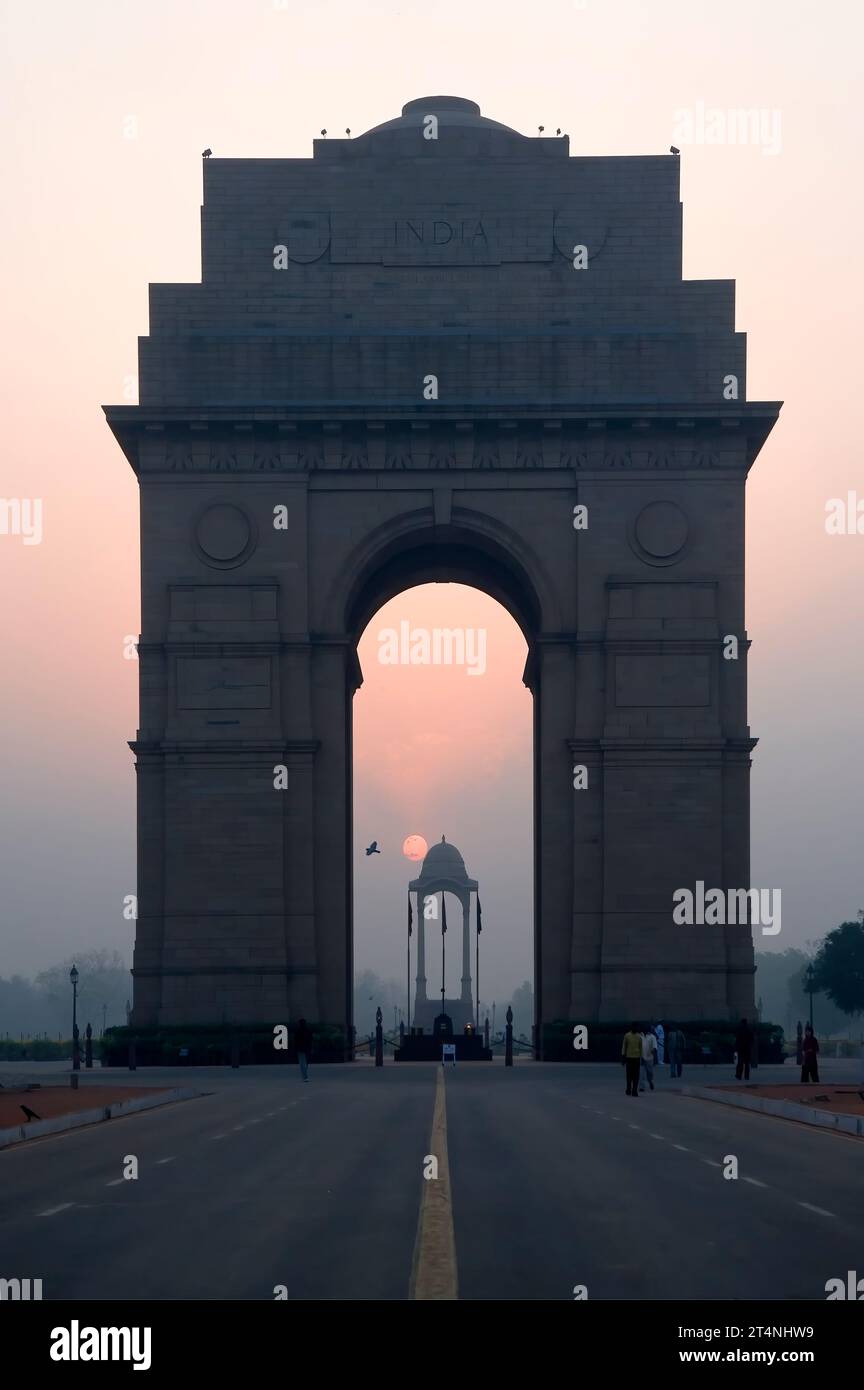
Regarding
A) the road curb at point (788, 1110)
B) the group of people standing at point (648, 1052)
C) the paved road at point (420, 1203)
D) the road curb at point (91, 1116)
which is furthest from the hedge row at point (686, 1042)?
the paved road at point (420, 1203)

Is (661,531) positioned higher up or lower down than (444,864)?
higher up

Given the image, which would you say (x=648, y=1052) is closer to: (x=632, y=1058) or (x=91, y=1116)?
(x=632, y=1058)

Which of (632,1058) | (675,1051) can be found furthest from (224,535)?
(632,1058)

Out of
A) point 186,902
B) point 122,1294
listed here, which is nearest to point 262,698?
point 186,902

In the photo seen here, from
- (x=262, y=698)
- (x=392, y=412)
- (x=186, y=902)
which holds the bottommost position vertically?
(x=186, y=902)

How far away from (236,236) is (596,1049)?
28367 millimetres

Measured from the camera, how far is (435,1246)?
16656 mm

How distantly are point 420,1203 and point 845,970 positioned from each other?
116124 mm

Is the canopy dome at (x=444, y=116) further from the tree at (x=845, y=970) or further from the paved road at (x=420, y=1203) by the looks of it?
the tree at (x=845, y=970)

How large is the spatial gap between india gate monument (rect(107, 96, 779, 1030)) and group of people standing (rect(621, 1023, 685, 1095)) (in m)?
2.01
